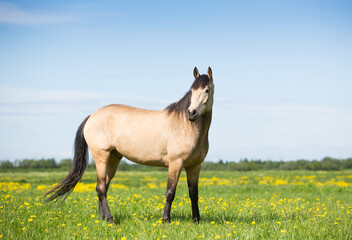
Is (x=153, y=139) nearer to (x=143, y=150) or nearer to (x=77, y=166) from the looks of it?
(x=143, y=150)

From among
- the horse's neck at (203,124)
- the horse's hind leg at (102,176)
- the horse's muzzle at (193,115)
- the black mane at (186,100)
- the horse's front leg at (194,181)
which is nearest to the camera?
the horse's muzzle at (193,115)

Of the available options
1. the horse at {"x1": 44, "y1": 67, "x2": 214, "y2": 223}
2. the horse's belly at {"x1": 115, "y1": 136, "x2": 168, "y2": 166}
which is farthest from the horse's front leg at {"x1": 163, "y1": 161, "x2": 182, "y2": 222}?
the horse's belly at {"x1": 115, "y1": 136, "x2": 168, "y2": 166}

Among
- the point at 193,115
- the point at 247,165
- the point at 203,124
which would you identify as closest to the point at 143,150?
the point at 203,124

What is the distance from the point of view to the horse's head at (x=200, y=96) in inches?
266

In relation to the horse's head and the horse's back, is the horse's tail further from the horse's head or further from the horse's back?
the horse's head

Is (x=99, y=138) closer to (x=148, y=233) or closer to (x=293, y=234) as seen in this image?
(x=148, y=233)

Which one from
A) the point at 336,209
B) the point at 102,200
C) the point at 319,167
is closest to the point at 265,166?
the point at 319,167

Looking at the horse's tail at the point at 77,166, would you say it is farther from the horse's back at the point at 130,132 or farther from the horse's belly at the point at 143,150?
the horse's belly at the point at 143,150

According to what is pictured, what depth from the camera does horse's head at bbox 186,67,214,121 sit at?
676 cm

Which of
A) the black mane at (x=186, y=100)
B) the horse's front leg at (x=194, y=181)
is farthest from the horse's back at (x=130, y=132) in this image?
the horse's front leg at (x=194, y=181)

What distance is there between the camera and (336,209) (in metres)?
9.43

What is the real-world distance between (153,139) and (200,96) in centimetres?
158

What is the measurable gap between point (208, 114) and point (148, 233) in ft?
9.29

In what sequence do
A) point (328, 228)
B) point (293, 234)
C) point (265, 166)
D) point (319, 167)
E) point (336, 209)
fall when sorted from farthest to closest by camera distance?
point (265, 166) < point (319, 167) < point (336, 209) < point (328, 228) < point (293, 234)
